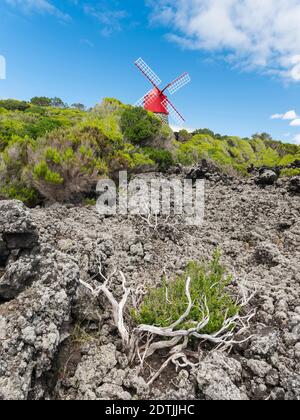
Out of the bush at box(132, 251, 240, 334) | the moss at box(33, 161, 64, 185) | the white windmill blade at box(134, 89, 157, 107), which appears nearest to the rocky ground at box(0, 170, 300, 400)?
the bush at box(132, 251, 240, 334)

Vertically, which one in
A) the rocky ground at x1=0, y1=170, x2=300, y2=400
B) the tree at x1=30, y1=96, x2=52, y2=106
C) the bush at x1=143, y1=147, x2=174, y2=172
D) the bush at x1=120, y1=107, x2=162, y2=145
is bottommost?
the rocky ground at x1=0, y1=170, x2=300, y2=400

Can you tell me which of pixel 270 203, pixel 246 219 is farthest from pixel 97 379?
pixel 270 203

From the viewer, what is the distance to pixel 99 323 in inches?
127

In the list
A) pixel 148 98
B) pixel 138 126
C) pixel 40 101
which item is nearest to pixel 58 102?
pixel 40 101

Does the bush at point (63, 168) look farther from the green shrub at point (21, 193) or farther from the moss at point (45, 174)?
the green shrub at point (21, 193)

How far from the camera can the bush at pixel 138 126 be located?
12.4 meters

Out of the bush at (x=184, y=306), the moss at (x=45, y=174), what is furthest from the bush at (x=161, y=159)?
the bush at (x=184, y=306)

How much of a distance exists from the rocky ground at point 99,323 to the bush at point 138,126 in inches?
305

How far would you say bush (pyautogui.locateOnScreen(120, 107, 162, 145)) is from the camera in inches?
489

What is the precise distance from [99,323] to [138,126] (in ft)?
34.0

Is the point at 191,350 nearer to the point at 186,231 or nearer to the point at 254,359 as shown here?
the point at 254,359

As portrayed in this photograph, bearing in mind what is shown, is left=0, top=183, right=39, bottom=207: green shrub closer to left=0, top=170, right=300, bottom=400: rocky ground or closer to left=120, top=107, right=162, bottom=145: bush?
left=0, top=170, right=300, bottom=400: rocky ground

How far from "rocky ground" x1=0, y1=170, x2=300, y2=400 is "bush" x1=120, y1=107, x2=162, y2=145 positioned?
7.74 meters

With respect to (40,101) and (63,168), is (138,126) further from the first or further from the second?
(40,101)
